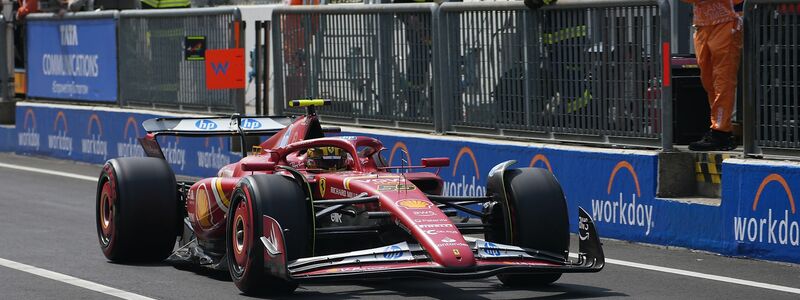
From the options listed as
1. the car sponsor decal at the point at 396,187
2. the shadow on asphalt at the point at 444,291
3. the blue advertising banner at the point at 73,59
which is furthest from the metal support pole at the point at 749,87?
the blue advertising banner at the point at 73,59

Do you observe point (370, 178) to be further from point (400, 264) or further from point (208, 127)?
point (208, 127)

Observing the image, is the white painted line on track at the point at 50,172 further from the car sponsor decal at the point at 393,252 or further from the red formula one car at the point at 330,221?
the car sponsor decal at the point at 393,252

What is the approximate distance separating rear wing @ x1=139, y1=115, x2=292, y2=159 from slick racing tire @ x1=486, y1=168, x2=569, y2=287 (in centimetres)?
269

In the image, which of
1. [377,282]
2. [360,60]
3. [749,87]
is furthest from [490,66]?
[377,282]

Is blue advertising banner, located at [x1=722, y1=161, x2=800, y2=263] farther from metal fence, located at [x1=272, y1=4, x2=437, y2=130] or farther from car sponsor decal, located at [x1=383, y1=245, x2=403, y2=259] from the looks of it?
metal fence, located at [x1=272, y1=4, x2=437, y2=130]

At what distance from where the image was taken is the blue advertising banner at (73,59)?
20.2 meters

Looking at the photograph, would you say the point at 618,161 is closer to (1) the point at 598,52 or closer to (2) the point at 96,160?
(1) the point at 598,52

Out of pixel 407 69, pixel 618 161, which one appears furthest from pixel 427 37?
pixel 618 161

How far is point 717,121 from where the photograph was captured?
12094 mm

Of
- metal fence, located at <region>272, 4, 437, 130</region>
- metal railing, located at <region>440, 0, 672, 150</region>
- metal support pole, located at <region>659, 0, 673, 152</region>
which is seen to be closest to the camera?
metal support pole, located at <region>659, 0, 673, 152</region>

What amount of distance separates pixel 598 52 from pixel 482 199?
3.47 metres

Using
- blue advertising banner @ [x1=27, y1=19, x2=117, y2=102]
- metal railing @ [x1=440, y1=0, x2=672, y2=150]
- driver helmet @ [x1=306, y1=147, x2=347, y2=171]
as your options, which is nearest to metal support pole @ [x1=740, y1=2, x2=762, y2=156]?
metal railing @ [x1=440, y1=0, x2=672, y2=150]

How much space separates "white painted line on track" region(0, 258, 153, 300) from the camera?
31.0ft

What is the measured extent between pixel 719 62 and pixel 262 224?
456 centimetres
